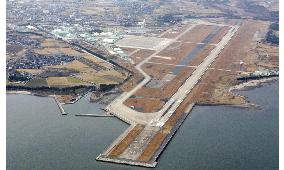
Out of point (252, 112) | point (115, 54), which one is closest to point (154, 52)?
point (115, 54)

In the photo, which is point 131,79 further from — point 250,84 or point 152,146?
point 152,146

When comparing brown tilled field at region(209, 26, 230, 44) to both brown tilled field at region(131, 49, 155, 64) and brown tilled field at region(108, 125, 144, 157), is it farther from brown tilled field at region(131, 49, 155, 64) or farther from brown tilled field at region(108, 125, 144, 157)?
brown tilled field at region(108, 125, 144, 157)

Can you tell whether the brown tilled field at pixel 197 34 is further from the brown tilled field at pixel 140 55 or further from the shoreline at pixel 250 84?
the shoreline at pixel 250 84

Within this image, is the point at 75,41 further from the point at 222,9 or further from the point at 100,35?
the point at 222,9

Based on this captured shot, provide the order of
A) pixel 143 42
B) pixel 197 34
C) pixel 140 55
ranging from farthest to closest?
pixel 197 34
pixel 143 42
pixel 140 55

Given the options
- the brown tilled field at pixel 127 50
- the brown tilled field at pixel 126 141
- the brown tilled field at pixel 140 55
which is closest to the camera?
the brown tilled field at pixel 126 141

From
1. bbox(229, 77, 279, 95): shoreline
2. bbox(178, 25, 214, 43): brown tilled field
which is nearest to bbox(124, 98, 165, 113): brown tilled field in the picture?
bbox(229, 77, 279, 95): shoreline

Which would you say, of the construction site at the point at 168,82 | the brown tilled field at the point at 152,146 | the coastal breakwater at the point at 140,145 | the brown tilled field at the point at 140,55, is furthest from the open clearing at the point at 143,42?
the brown tilled field at the point at 152,146

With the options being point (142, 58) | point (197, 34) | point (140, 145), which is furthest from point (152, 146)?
point (197, 34)
